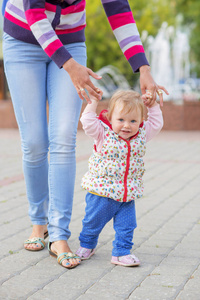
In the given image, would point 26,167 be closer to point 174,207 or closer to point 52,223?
point 52,223

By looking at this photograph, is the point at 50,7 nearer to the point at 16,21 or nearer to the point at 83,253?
the point at 16,21

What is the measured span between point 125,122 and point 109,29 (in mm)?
25120

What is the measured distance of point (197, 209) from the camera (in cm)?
477

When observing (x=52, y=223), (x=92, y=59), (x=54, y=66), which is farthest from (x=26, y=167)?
(x=92, y=59)

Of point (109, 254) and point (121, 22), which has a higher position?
point (121, 22)

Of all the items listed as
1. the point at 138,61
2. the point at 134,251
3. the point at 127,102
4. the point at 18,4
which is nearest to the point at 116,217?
the point at 134,251

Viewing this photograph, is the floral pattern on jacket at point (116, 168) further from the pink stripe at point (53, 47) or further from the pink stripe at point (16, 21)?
the pink stripe at point (16, 21)

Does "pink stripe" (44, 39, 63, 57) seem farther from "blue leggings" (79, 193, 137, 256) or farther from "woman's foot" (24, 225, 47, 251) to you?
"woman's foot" (24, 225, 47, 251)

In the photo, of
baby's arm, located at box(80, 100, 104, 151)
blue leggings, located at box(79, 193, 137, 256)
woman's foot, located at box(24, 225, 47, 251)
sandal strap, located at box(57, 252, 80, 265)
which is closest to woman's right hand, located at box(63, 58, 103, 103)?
baby's arm, located at box(80, 100, 104, 151)

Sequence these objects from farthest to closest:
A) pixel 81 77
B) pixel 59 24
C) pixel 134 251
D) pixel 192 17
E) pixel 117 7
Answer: pixel 192 17 < pixel 134 251 < pixel 117 7 < pixel 59 24 < pixel 81 77

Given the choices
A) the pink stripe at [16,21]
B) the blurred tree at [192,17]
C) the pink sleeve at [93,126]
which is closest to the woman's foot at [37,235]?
the pink sleeve at [93,126]

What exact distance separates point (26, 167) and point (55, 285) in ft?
3.10

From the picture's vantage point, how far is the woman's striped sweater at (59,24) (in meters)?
2.96

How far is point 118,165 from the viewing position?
10.2 ft
